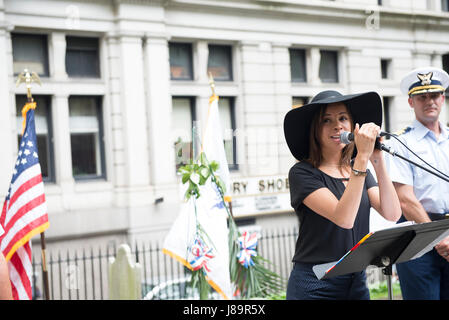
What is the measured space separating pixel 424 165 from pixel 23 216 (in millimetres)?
5195

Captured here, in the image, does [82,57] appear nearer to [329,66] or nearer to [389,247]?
[329,66]

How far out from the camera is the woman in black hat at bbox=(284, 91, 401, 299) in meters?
2.88

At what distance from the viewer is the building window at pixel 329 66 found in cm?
1617

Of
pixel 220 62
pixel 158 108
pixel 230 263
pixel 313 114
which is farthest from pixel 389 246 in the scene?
pixel 220 62

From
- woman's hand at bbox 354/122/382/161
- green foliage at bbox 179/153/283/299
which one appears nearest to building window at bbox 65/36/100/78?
green foliage at bbox 179/153/283/299

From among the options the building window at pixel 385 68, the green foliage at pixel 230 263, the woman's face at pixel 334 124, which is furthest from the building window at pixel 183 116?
the woman's face at pixel 334 124

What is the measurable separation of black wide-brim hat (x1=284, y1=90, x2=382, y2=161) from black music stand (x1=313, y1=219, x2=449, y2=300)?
0.78 metres

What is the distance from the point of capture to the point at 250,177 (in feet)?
46.6

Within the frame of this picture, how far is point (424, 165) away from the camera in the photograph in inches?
148

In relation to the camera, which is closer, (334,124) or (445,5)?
(334,124)

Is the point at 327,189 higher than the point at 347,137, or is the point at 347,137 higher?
the point at 347,137

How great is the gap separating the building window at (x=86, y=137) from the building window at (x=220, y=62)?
3.14 m
